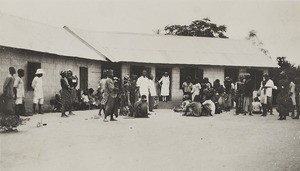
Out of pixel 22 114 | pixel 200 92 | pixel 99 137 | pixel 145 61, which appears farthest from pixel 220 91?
pixel 99 137

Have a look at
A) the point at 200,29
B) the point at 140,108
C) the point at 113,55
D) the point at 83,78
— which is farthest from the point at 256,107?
the point at 200,29

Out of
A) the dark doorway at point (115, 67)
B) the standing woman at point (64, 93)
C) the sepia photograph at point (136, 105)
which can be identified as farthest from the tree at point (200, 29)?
the standing woman at point (64, 93)

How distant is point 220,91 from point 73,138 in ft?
37.0

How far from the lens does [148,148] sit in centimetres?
818

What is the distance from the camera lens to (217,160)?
7.22 meters

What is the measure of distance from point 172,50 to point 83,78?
662 cm

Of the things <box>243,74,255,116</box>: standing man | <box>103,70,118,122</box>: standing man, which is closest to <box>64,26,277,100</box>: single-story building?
<box>243,74,255,116</box>: standing man

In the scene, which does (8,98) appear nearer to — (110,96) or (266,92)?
(110,96)

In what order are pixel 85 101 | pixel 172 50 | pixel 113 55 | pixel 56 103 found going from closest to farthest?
pixel 56 103
pixel 85 101
pixel 113 55
pixel 172 50

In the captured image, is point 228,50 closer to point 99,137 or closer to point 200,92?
point 200,92

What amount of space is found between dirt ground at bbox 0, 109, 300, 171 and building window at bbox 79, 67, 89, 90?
32.1 feet

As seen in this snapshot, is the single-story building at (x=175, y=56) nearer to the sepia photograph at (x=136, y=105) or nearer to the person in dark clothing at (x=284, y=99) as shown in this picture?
the sepia photograph at (x=136, y=105)

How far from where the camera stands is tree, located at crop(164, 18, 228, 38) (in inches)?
1689

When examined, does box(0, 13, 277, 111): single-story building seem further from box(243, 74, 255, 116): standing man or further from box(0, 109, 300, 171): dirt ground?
box(243, 74, 255, 116): standing man
